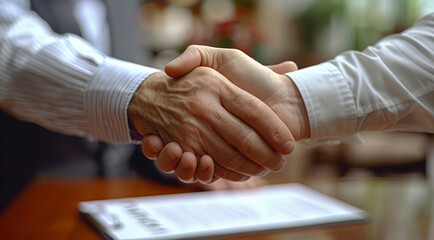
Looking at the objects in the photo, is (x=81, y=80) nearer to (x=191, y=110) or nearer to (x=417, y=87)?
(x=191, y=110)

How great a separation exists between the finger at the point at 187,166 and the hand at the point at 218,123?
0.10 feet

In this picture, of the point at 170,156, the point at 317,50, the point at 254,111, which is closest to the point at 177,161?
the point at 170,156

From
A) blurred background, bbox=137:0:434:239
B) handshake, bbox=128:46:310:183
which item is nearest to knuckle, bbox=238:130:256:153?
handshake, bbox=128:46:310:183

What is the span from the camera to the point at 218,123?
0.69 m

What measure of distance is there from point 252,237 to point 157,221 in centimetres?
15

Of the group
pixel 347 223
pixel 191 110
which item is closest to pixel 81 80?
pixel 191 110

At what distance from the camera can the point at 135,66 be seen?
77 cm

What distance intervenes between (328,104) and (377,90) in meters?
0.08

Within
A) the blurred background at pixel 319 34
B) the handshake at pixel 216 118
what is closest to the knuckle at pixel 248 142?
the handshake at pixel 216 118

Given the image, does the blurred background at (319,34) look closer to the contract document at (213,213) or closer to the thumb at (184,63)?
the contract document at (213,213)

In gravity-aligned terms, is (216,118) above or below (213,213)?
above

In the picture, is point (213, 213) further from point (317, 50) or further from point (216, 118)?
point (317, 50)

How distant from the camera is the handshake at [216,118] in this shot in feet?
2.24

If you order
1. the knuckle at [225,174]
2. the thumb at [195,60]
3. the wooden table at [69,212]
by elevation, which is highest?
the thumb at [195,60]
